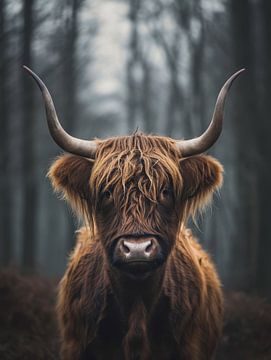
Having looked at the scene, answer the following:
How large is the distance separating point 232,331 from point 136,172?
14.3 ft

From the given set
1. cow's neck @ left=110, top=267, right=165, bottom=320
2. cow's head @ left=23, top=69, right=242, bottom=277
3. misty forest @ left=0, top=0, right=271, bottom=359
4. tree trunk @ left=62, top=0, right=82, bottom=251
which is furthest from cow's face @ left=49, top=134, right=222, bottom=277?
tree trunk @ left=62, top=0, right=82, bottom=251

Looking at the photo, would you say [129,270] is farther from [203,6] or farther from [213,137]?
[203,6]

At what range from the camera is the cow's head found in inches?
157

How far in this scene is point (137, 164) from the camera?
4363 mm

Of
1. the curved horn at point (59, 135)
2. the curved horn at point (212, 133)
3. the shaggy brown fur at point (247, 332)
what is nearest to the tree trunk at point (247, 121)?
the shaggy brown fur at point (247, 332)

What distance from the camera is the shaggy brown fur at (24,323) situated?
6.21 metres

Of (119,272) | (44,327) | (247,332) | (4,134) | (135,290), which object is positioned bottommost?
(247,332)

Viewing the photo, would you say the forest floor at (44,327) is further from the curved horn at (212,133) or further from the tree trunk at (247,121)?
the curved horn at (212,133)

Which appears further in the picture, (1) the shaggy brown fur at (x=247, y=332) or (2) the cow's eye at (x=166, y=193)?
(1) the shaggy brown fur at (x=247, y=332)

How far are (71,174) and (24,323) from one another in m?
3.11

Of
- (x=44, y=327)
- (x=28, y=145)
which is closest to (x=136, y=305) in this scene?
(x=44, y=327)

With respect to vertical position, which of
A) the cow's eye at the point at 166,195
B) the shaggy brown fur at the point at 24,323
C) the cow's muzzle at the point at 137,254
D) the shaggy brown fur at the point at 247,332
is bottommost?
the shaggy brown fur at the point at 247,332

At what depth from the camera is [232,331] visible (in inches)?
307

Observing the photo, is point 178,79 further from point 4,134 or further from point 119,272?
point 119,272
